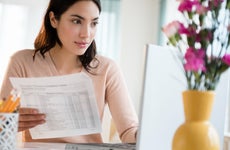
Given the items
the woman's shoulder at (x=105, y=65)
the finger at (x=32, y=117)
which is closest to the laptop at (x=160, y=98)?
the finger at (x=32, y=117)

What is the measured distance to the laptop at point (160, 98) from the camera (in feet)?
3.00

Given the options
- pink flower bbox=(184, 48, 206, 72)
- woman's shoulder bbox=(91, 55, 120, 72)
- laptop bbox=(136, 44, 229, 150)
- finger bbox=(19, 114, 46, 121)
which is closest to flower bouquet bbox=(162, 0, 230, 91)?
pink flower bbox=(184, 48, 206, 72)

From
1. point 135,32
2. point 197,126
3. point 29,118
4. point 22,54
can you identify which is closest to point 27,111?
point 29,118

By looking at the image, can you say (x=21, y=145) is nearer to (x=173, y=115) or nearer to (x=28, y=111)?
(x=28, y=111)

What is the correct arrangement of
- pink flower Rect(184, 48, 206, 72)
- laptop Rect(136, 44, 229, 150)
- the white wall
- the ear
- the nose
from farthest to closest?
the white wall
the ear
the nose
laptop Rect(136, 44, 229, 150)
pink flower Rect(184, 48, 206, 72)

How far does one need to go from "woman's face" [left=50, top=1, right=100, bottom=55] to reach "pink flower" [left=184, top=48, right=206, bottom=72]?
768 millimetres

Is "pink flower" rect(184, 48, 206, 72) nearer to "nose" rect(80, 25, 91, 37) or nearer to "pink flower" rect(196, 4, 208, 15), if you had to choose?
"pink flower" rect(196, 4, 208, 15)

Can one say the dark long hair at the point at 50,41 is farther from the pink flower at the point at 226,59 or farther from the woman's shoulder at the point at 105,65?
the pink flower at the point at 226,59

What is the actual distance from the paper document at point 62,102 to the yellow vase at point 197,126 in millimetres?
451

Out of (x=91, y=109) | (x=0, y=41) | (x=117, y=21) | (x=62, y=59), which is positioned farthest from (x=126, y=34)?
(x=91, y=109)

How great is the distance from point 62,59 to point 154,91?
0.81m

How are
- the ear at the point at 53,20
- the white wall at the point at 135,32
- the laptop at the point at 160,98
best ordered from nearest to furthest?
the laptop at the point at 160,98 < the ear at the point at 53,20 < the white wall at the point at 135,32

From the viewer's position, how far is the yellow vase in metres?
0.83

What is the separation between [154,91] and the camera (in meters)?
0.93
